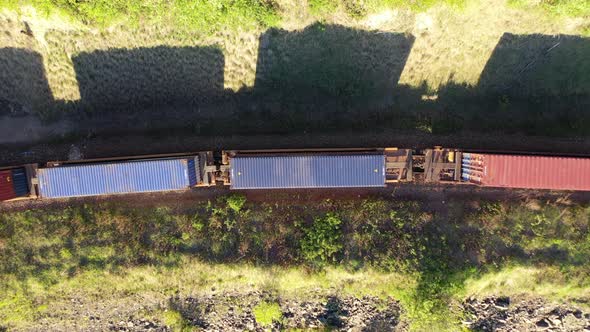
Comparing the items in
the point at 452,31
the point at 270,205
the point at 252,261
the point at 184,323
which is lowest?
the point at 184,323

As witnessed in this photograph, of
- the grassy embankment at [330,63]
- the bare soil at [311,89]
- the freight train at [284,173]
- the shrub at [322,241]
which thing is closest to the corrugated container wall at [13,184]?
the freight train at [284,173]

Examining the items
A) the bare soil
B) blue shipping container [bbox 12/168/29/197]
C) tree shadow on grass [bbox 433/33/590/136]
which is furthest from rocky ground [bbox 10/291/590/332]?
tree shadow on grass [bbox 433/33/590/136]

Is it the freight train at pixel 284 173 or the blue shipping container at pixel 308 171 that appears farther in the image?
the blue shipping container at pixel 308 171

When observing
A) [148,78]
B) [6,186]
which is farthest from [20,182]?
[148,78]

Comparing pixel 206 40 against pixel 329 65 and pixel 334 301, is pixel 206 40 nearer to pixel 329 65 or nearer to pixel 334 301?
pixel 329 65

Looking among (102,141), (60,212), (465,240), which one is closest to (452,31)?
(465,240)

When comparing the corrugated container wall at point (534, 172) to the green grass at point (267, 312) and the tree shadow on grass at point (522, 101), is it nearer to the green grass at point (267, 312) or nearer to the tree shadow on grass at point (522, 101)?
the tree shadow on grass at point (522, 101)

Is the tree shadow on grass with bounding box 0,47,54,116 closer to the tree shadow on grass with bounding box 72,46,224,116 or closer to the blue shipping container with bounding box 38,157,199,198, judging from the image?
the tree shadow on grass with bounding box 72,46,224,116
